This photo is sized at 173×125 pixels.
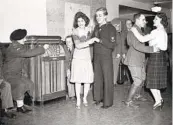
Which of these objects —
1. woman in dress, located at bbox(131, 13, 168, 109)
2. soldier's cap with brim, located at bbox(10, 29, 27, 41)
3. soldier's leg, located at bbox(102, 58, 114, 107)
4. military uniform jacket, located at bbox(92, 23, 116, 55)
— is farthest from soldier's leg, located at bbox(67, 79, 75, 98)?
woman in dress, located at bbox(131, 13, 168, 109)

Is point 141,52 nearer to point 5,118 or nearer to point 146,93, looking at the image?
point 146,93

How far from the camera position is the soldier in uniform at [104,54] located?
4160mm

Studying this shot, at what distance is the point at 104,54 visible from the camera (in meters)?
4.22

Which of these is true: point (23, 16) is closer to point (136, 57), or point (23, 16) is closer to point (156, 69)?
point (136, 57)

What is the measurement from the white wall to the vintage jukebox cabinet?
0.68 metres

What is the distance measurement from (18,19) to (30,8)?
383mm

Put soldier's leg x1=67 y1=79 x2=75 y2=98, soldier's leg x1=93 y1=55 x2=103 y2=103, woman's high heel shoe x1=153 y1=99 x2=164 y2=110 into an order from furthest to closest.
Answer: soldier's leg x1=67 y1=79 x2=75 y2=98
soldier's leg x1=93 y1=55 x2=103 y2=103
woman's high heel shoe x1=153 y1=99 x2=164 y2=110

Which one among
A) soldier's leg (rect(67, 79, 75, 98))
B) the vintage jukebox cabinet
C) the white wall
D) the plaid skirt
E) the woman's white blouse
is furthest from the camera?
the white wall

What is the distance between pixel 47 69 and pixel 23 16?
4.97 ft

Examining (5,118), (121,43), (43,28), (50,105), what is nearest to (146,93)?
(121,43)

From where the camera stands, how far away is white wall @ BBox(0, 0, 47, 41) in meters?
5.22

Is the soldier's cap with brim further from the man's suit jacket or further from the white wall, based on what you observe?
the man's suit jacket

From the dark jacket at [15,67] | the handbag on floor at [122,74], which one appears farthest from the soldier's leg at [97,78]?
the handbag on floor at [122,74]

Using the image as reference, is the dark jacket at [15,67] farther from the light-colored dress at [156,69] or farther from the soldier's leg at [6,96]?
the light-colored dress at [156,69]
